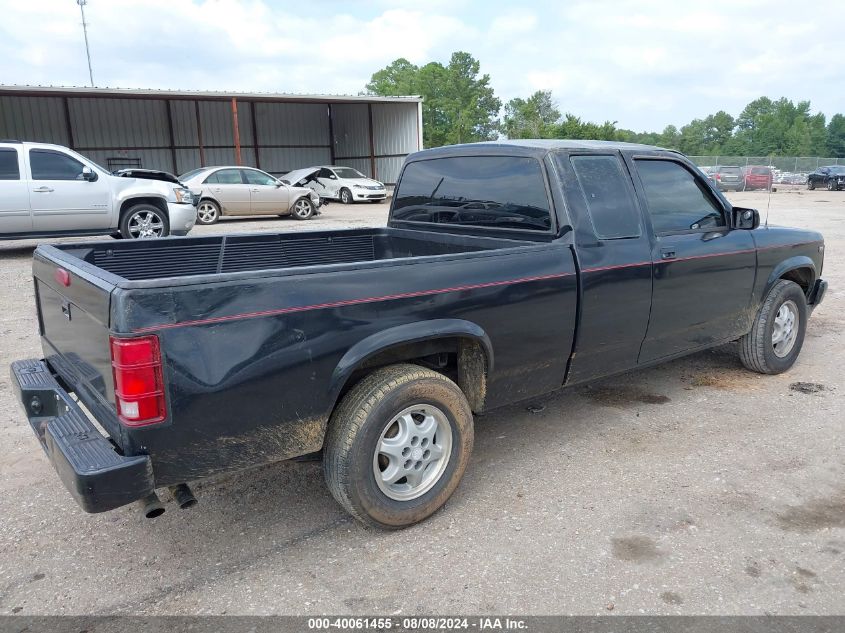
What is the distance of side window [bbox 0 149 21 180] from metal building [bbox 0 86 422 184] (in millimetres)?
13399

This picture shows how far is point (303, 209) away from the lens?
18734mm

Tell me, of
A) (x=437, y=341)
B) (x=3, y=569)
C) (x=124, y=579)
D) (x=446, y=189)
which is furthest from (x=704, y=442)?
(x=3, y=569)

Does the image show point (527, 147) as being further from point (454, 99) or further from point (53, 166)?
point (454, 99)

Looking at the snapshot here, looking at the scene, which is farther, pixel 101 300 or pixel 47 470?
pixel 47 470

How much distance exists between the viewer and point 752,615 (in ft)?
8.46

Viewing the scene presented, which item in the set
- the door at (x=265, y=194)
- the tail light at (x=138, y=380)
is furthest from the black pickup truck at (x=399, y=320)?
the door at (x=265, y=194)

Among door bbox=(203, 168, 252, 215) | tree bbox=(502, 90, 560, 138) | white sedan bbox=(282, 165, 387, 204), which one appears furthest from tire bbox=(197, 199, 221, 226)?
tree bbox=(502, 90, 560, 138)

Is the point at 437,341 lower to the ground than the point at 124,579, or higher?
higher

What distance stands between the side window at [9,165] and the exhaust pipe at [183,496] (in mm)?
10104

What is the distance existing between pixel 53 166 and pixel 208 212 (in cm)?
630

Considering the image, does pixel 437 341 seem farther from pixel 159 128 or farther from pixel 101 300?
pixel 159 128

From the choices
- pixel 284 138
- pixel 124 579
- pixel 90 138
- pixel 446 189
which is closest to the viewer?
pixel 124 579

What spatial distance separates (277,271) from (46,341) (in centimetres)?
189

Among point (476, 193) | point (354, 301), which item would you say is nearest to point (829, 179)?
point (476, 193)
